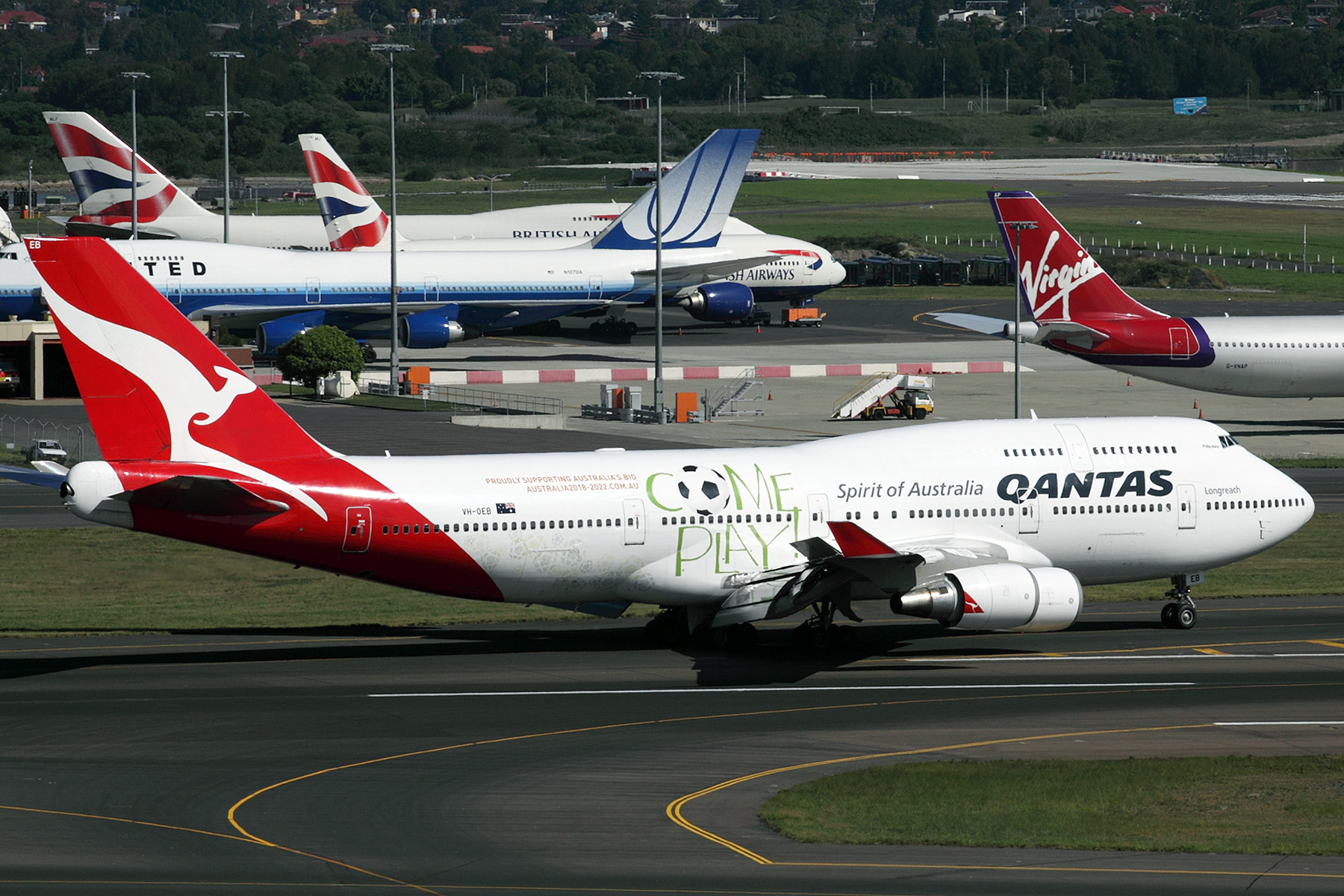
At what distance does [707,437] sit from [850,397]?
9574 millimetres

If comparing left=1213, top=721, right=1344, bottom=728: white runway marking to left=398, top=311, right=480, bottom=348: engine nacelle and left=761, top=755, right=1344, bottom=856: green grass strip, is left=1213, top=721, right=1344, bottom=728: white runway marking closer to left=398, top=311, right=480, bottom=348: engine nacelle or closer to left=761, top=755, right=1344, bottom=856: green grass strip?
left=761, top=755, right=1344, bottom=856: green grass strip

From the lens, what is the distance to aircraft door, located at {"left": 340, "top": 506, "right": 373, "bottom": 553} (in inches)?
1425

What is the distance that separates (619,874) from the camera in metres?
24.2

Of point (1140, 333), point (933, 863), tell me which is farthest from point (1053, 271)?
point (933, 863)

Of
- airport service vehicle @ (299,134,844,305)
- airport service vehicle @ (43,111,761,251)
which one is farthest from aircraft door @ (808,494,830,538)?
airport service vehicle @ (43,111,761,251)

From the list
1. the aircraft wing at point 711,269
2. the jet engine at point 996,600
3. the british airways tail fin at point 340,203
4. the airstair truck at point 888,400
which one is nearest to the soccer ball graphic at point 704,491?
the jet engine at point 996,600

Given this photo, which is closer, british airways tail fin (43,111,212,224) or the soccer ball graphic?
the soccer ball graphic

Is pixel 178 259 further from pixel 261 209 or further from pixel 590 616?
pixel 261 209

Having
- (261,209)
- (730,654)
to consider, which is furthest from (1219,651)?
(261,209)

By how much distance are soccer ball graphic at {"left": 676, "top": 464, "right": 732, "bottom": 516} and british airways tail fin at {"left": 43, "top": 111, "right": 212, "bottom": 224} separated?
89.7 metres

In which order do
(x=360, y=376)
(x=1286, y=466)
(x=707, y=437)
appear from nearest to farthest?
(x=1286, y=466) < (x=707, y=437) < (x=360, y=376)

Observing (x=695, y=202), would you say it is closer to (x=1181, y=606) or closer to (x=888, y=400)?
(x=888, y=400)

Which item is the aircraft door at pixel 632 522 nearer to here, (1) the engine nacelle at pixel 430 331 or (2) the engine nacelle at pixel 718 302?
(1) the engine nacelle at pixel 430 331

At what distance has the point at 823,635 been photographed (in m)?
39.3
